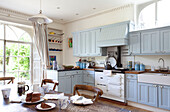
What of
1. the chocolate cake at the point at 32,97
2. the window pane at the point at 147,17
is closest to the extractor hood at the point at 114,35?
the window pane at the point at 147,17

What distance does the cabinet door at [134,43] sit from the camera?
356cm

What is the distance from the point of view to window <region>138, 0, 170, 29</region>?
11.5 feet

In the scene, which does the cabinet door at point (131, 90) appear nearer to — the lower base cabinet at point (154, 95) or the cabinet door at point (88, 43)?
the lower base cabinet at point (154, 95)

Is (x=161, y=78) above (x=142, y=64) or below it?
below

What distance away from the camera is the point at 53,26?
5.39m

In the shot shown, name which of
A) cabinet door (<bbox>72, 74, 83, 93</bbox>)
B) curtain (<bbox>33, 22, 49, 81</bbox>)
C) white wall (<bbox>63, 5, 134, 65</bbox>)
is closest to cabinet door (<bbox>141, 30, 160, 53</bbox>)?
white wall (<bbox>63, 5, 134, 65</bbox>)

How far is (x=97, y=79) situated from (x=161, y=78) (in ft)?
6.06

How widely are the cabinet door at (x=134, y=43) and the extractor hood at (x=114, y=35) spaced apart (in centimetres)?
15

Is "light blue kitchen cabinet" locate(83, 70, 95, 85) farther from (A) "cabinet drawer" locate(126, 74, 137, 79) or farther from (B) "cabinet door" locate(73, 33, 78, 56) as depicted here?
(A) "cabinet drawer" locate(126, 74, 137, 79)

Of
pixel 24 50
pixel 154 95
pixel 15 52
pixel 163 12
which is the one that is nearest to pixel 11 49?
pixel 15 52

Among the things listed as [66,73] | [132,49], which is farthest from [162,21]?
[66,73]

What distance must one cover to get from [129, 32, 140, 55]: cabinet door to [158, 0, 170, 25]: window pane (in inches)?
30.1

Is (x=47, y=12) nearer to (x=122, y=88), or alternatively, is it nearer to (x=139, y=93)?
(x=122, y=88)

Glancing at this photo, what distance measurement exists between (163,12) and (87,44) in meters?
2.56
